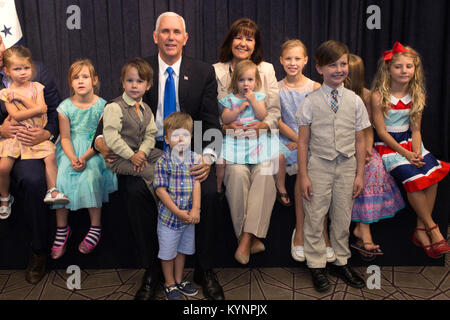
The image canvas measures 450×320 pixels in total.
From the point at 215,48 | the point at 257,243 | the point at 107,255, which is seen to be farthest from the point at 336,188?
the point at 215,48

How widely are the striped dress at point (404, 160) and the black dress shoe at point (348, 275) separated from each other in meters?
0.62

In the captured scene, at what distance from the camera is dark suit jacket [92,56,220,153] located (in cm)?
272

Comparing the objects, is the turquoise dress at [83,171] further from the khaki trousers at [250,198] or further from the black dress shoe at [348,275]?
the black dress shoe at [348,275]

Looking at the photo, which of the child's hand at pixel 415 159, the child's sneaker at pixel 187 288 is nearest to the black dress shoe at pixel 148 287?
the child's sneaker at pixel 187 288

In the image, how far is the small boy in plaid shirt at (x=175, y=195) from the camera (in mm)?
2312

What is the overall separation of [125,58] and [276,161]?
1990 millimetres

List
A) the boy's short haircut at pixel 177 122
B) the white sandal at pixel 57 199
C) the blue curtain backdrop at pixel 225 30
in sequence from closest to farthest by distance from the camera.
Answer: the boy's short haircut at pixel 177 122, the white sandal at pixel 57 199, the blue curtain backdrop at pixel 225 30

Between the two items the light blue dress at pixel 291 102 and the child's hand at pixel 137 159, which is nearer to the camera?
the child's hand at pixel 137 159

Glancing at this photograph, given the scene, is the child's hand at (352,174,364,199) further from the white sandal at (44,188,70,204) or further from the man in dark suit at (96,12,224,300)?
the white sandal at (44,188,70,204)

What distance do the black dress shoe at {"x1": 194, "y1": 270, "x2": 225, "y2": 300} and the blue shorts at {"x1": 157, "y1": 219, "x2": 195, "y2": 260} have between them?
0.21 m

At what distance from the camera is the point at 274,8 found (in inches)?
152

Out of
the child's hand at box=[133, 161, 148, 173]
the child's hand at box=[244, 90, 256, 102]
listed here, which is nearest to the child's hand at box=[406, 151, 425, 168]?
the child's hand at box=[244, 90, 256, 102]

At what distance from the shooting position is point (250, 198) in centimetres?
261

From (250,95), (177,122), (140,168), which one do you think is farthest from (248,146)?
(140,168)
